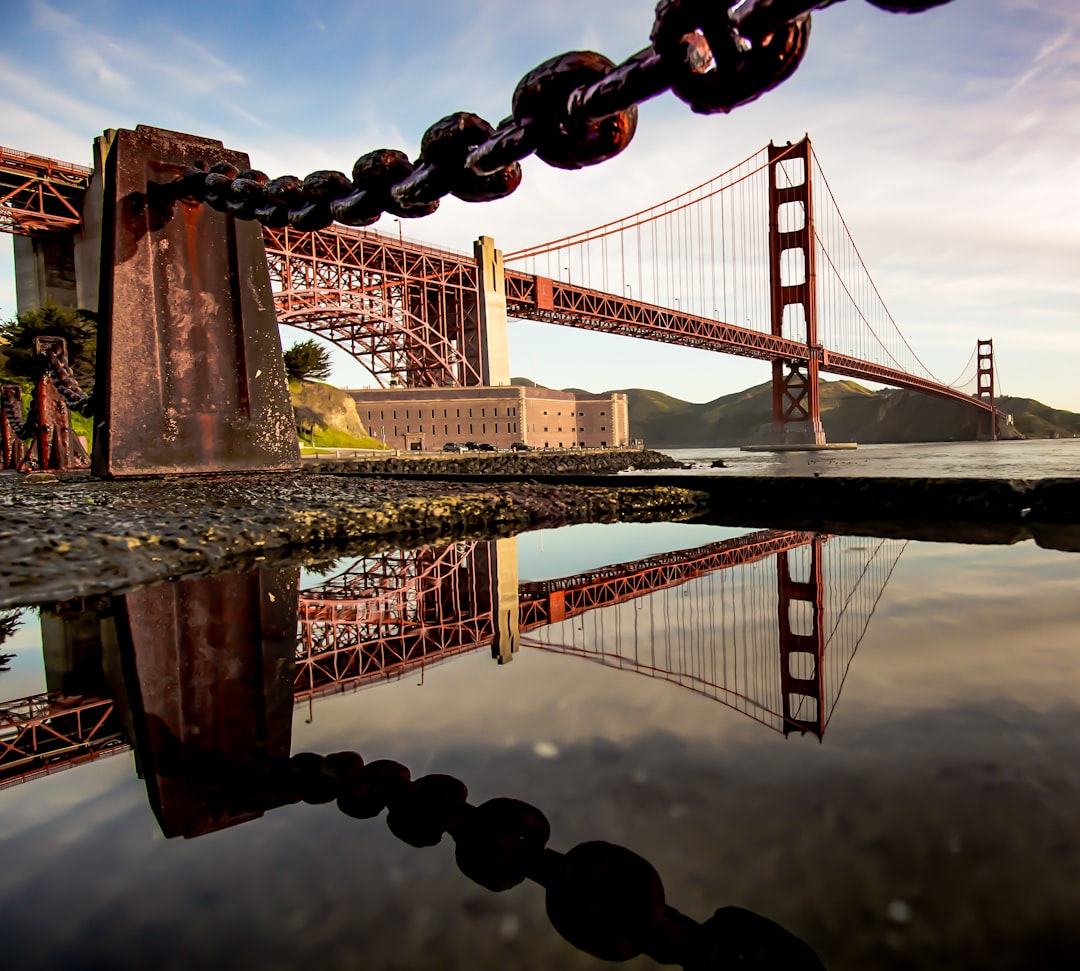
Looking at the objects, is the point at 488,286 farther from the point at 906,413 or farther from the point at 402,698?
the point at 906,413

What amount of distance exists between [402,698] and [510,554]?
1950mm

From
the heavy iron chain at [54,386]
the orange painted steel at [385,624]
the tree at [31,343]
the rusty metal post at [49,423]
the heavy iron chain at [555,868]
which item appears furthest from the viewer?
the tree at [31,343]

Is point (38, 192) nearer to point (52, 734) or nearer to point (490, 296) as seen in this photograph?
point (490, 296)

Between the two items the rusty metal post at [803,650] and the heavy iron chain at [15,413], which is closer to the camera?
the rusty metal post at [803,650]

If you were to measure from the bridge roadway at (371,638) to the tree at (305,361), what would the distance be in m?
24.8

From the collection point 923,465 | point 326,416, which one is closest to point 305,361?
point 326,416

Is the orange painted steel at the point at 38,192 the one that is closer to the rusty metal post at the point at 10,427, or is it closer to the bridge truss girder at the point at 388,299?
the bridge truss girder at the point at 388,299

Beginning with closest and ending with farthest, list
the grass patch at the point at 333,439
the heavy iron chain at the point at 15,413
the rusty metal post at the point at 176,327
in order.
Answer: the rusty metal post at the point at 176,327, the heavy iron chain at the point at 15,413, the grass patch at the point at 333,439

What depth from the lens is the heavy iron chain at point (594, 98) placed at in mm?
1271

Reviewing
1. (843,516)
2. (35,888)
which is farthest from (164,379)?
(35,888)

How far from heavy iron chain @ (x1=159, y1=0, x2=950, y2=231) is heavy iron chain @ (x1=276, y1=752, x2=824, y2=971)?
1254mm

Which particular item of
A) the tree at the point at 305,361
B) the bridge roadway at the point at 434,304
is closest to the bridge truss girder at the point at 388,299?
the bridge roadway at the point at 434,304

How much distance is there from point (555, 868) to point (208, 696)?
84cm

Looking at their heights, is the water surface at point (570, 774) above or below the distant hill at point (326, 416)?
below
